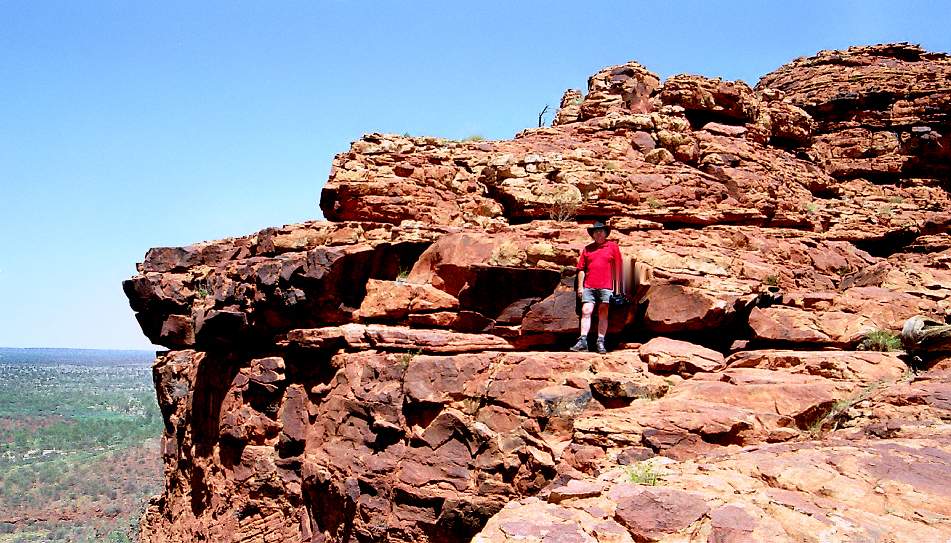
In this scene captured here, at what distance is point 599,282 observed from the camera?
920cm

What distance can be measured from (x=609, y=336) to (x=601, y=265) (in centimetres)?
114

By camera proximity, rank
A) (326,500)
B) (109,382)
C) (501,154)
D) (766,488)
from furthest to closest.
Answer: (109,382) < (501,154) < (326,500) < (766,488)

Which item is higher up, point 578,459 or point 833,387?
point 833,387

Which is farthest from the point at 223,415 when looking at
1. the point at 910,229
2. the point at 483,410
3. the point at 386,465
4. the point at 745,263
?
the point at 910,229

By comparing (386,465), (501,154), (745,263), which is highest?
(501,154)

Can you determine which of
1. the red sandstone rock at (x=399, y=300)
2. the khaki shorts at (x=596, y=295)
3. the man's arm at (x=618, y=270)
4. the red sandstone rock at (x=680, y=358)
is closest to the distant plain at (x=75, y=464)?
the red sandstone rock at (x=399, y=300)

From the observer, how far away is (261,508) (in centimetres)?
1144

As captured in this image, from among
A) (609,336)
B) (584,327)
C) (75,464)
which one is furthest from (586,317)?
(75,464)

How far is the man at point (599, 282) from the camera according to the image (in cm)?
917

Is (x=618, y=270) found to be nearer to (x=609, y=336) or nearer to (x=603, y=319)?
(x=603, y=319)

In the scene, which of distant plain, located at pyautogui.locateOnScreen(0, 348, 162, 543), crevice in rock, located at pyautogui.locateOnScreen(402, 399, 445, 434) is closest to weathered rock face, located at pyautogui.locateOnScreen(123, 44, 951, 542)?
crevice in rock, located at pyautogui.locateOnScreen(402, 399, 445, 434)

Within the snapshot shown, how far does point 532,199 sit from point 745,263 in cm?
366

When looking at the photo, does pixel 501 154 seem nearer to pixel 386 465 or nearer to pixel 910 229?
pixel 386 465

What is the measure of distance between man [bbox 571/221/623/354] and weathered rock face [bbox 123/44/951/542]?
0.40m
